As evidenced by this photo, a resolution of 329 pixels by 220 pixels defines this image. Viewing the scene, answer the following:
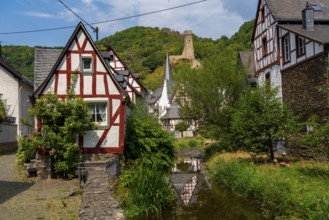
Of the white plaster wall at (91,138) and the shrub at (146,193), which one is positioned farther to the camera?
the white plaster wall at (91,138)

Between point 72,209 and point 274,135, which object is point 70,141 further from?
point 274,135

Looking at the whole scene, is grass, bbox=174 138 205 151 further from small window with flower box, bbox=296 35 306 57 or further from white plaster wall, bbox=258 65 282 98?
small window with flower box, bbox=296 35 306 57

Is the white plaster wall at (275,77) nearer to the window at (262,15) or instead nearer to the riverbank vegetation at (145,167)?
the window at (262,15)

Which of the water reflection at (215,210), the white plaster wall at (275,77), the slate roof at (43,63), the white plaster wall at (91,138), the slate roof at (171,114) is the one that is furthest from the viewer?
the slate roof at (171,114)

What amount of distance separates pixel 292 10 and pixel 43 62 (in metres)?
16.2

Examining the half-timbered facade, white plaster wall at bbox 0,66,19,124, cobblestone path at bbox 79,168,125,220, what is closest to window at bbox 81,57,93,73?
the half-timbered facade

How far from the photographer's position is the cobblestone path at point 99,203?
7.55m

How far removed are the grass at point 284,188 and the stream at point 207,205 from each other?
1.31 ft

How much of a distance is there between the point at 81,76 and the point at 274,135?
9787 mm

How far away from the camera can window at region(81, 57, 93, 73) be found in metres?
17.0

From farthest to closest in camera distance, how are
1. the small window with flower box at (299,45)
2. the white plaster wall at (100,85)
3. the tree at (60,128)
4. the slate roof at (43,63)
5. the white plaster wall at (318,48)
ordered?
1. the small window with flower box at (299,45)
2. the white plaster wall at (318,48)
3. the slate roof at (43,63)
4. the white plaster wall at (100,85)
5. the tree at (60,128)

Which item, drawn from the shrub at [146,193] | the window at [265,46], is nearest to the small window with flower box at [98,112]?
the shrub at [146,193]

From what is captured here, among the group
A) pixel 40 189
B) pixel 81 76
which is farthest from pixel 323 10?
pixel 40 189

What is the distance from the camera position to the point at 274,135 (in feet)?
59.2
